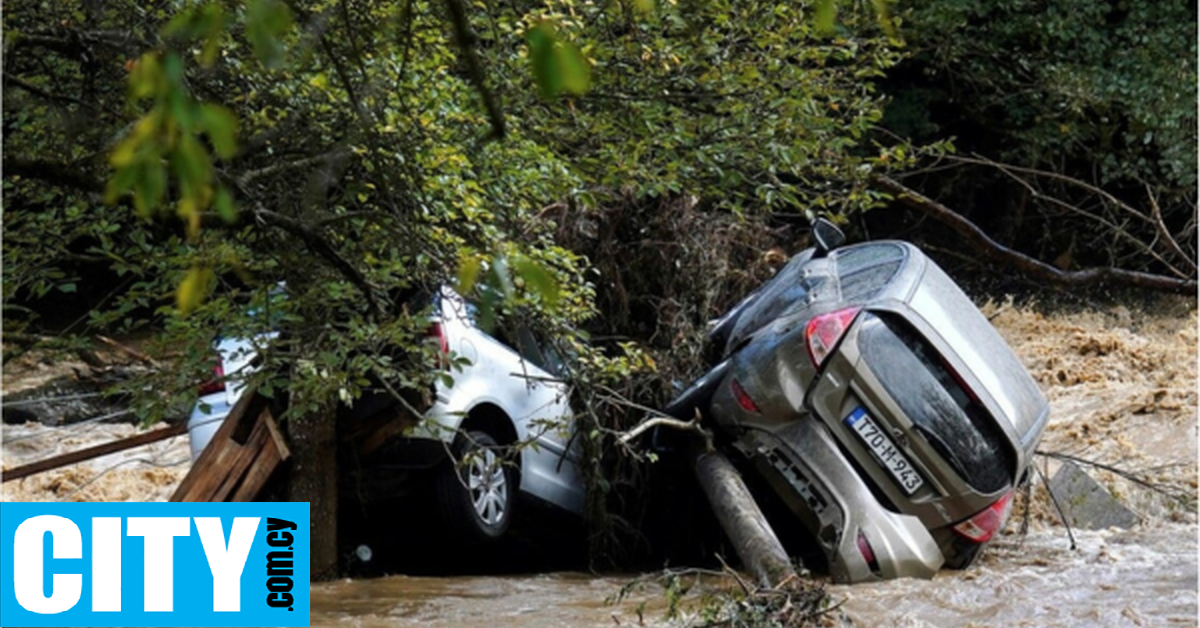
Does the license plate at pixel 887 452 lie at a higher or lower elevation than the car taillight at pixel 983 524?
higher

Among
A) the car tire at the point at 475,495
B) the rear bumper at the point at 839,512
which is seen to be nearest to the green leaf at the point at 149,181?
the rear bumper at the point at 839,512

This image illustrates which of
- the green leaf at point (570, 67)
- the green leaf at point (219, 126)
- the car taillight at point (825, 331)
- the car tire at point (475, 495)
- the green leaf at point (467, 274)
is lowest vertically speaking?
the car tire at point (475, 495)

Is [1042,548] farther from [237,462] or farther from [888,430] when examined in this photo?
[237,462]

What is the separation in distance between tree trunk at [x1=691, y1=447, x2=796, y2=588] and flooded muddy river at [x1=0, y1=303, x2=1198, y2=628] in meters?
0.33

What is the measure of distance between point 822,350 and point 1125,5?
32.0 ft

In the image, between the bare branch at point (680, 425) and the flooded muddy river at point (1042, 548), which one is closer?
the flooded muddy river at point (1042, 548)

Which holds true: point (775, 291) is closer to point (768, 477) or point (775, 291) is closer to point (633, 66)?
point (768, 477)

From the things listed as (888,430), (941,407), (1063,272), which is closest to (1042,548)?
(941,407)

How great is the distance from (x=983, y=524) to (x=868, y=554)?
28.9 inches

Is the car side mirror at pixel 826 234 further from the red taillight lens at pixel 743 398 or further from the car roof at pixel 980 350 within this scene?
the red taillight lens at pixel 743 398

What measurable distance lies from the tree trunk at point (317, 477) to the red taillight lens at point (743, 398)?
2.15 meters

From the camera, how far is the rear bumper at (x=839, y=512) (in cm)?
792

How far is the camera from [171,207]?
4656 millimetres

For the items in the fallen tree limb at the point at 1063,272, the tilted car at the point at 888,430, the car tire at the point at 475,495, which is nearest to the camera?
the tilted car at the point at 888,430
